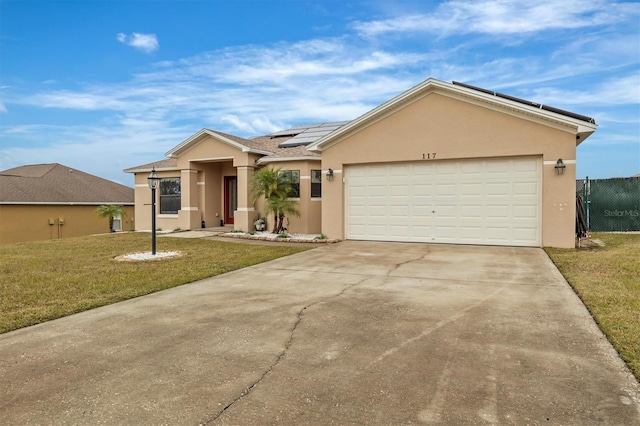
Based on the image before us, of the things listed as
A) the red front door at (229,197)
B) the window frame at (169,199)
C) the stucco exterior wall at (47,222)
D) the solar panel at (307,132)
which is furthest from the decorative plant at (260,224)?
the stucco exterior wall at (47,222)

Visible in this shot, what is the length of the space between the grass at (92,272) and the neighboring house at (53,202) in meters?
14.1

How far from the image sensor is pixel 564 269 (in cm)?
800

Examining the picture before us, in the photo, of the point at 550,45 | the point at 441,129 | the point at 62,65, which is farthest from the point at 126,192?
the point at 550,45

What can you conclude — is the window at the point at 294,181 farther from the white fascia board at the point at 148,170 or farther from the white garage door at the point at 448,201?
the white fascia board at the point at 148,170

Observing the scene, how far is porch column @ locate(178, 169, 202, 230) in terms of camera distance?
1772 cm

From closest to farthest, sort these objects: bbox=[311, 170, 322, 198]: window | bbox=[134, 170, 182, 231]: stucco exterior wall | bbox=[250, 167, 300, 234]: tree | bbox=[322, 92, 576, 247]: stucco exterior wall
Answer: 1. bbox=[322, 92, 576, 247]: stucco exterior wall
2. bbox=[250, 167, 300, 234]: tree
3. bbox=[311, 170, 322, 198]: window
4. bbox=[134, 170, 182, 231]: stucco exterior wall

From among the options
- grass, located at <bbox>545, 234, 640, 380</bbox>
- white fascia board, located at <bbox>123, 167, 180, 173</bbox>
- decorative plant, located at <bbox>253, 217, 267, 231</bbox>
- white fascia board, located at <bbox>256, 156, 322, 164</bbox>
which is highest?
white fascia board, located at <bbox>256, 156, 322, 164</bbox>

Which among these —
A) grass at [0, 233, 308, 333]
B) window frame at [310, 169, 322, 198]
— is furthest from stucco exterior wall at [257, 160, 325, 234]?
grass at [0, 233, 308, 333]

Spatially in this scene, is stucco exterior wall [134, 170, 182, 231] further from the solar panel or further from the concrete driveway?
the concrete driveway

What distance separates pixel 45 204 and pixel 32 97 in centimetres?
645

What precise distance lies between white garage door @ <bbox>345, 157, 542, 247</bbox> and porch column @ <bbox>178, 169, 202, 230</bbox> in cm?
790

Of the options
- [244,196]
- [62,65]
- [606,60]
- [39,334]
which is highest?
[62,65]

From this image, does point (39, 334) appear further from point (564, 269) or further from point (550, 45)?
point (550, 45)

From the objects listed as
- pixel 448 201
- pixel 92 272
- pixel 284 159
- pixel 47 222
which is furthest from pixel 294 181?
pixel 47 222
